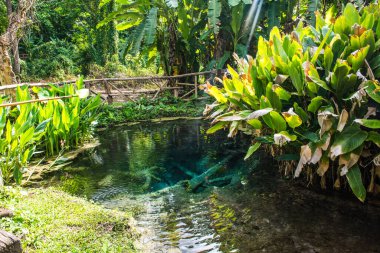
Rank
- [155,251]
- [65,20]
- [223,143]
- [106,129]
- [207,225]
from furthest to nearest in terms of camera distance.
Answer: [65,20]
[106,129]
[223,143]
[207,225]
[155,251]

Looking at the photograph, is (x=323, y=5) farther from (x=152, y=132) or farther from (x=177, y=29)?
(x=152, y=132)

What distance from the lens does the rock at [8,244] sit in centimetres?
183

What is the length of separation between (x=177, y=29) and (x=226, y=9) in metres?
1.93

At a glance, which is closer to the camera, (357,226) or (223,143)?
(357,226)

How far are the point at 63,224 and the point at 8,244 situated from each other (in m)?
0.99

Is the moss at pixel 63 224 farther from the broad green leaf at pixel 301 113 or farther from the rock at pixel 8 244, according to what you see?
the broad green leaf at pixel 301 113

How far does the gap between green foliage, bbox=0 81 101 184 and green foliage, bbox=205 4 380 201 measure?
1910 millimetres

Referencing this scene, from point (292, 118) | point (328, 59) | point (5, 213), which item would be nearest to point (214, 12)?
point (328, 59)

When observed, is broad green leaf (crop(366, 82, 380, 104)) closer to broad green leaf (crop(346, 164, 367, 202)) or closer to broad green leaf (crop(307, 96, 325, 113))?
broad green leaf (crop(307, 96, 325, 113))

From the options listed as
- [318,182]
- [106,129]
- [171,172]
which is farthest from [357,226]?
[106,129]

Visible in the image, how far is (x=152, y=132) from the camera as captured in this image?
781 cm

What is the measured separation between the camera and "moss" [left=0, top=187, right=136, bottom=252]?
243 cm

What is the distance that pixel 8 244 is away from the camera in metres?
1.86

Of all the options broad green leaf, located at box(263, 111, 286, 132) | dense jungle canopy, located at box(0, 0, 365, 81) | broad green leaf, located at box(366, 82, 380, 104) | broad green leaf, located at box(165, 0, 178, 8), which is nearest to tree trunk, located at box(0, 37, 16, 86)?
dense jungle canopy, located at box(0, 0, 365, 81)
